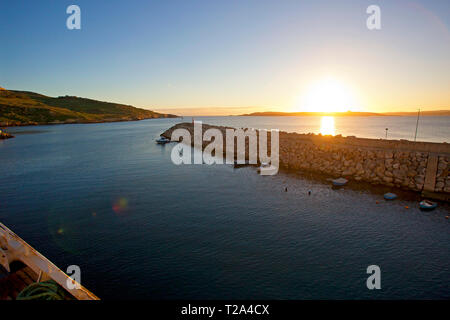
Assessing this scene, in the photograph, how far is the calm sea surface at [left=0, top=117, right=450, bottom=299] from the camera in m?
15.6

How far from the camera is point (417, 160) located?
110 feet

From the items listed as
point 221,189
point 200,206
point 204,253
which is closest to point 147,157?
point 221,189

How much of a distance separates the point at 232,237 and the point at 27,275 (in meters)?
15.0

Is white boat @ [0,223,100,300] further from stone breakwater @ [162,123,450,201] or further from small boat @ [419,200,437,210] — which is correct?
stone breakwater @ [162,123,450,201]

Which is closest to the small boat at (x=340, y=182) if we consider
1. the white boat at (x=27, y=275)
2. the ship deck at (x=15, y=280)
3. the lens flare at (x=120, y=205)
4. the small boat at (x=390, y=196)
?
the small boat at (x=390, y=196)

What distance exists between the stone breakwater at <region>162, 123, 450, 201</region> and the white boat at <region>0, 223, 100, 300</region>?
39399 mm

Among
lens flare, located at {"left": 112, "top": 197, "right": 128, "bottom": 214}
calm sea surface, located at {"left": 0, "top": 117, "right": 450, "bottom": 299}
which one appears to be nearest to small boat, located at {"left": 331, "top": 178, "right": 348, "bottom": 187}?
calm sea surface, located at {"left": 0, "top": 117, "right": 450, "bottom": 299}

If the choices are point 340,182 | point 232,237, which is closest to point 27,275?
point 232,237

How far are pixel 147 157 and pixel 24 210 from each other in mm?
35233

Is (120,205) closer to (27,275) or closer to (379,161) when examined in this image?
(27,275)

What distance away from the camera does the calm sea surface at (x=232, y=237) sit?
15625 mm

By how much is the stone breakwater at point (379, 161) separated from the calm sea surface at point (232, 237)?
3.96 meters

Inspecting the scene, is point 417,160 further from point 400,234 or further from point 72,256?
point 72,256
